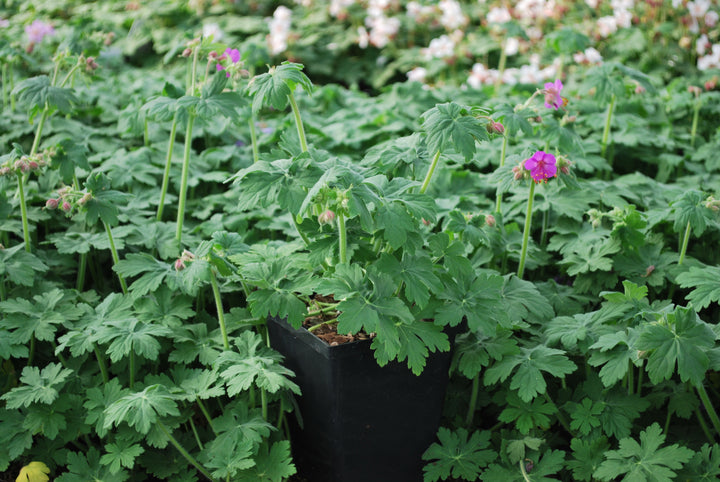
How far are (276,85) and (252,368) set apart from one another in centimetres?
84

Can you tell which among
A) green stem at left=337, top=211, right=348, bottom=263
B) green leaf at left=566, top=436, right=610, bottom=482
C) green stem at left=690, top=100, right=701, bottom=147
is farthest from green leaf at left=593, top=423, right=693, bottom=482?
green stem at left=690, top=100, right=701, bottom=147

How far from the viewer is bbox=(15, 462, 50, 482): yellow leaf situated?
206 centimetres

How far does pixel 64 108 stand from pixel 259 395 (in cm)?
138

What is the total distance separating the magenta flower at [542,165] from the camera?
2.14m

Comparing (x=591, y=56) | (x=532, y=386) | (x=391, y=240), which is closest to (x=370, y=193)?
(x=391, y=240)

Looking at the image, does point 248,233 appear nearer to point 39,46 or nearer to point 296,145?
point 296,145

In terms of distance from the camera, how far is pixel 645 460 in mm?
1863

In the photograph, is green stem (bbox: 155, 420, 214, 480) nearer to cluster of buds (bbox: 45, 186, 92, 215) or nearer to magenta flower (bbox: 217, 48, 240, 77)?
cluster of buds (bbox: 45, 186, 92, 215)

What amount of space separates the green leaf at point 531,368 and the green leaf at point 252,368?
0.64 meters

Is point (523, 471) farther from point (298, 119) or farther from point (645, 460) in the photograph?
point (298, 119)

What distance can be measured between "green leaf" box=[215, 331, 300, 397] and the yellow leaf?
2.17 ft

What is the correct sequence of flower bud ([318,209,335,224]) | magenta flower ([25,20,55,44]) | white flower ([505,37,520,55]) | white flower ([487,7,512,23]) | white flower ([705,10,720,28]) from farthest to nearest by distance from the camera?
white flower ([487,7,512,23])
white flower ([505,37,520,55])
white flower ([705,10,720,28])
magenta flower ([25,20,55,44])
flower bud ([318,209,335,224])

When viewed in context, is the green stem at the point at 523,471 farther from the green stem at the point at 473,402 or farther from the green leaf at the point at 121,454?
the green leaf at the point at 121,454

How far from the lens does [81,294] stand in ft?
8.09
